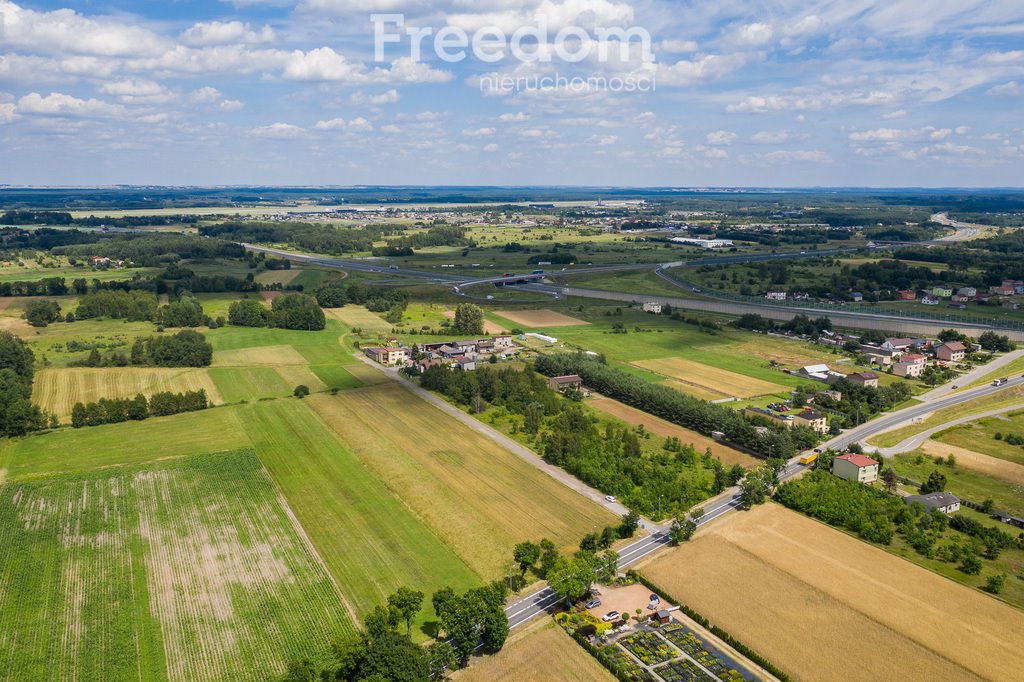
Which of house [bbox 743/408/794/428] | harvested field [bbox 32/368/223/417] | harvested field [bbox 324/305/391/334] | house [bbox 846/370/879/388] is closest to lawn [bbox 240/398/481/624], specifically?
harvested field [bbox 32/368/223/417]

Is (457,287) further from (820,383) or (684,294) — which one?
(820,383)

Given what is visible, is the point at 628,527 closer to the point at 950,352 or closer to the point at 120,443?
the point at 120,443

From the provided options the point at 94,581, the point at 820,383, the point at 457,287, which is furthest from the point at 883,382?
→ the point at 457,287

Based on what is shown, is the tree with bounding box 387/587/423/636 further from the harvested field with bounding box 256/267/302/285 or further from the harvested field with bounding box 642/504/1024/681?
the harvested field with bounding box 256/267/302/285

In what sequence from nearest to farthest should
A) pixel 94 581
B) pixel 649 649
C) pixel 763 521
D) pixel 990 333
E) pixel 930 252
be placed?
pixel 649 649
pixel 94 581
pixel 763 521
pixel 990 333
pixel 930 252

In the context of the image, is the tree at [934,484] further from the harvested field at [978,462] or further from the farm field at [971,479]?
the harvested field at [978,462]
